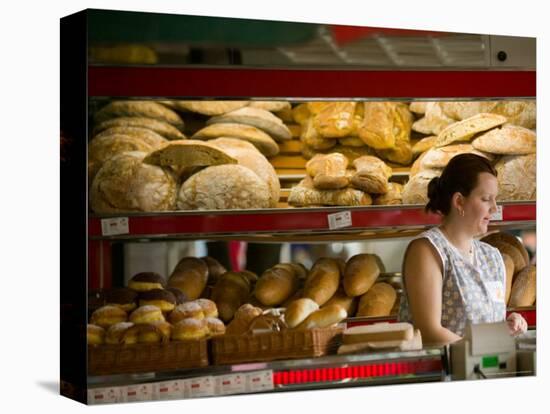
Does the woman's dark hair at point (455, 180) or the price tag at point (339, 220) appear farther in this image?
the woman's dark hair at point (455, 180)

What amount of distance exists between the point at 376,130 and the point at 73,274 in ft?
5.63

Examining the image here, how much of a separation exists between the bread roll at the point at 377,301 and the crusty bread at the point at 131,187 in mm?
1133

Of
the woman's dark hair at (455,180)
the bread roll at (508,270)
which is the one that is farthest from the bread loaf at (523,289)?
the woman's dark hair at (455,180)

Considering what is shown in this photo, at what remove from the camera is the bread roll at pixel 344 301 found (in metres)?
5.80

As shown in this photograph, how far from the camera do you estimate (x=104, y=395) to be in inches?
200

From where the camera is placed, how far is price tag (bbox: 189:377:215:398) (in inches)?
206

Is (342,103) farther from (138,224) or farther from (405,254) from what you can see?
(138,224)

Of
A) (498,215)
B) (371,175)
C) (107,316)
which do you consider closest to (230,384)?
(107,316)

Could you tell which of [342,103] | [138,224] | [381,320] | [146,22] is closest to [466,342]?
[381,320]

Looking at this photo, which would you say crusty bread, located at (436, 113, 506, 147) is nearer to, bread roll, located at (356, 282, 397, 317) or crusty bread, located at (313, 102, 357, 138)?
crusty bread, located at (313, 102, 357, 138)

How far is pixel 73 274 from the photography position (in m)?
5.25

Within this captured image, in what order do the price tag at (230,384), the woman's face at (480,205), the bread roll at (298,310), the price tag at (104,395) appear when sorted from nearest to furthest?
the price tag at (104,395), the price tag at (230,384), the bread roll at (298,310), the woman's face at (480,205)

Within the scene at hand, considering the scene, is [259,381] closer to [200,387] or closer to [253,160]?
[200,387]

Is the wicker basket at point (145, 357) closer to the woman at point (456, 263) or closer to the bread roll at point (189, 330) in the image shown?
the bread roll at point (189, 330)
